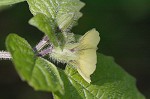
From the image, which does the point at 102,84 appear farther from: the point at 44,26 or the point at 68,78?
the point at 44,26

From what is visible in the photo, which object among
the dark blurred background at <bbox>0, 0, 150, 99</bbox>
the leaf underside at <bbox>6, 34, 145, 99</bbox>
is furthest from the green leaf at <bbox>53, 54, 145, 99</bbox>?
the dark blurred background at <bbox>0, 0, 150, 99</bbox>

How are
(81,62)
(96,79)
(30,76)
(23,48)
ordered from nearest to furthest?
(30,76) → (23,48) → (81,62) → (96,79)

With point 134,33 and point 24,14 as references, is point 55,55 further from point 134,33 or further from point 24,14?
point 134,33

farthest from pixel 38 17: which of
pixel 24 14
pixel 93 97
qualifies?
pixel 24 14

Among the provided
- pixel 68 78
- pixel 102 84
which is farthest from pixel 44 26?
pixel 102 84

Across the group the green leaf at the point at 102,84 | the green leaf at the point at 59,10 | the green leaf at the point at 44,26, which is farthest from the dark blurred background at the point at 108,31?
the green leaf at the point at 44,26
